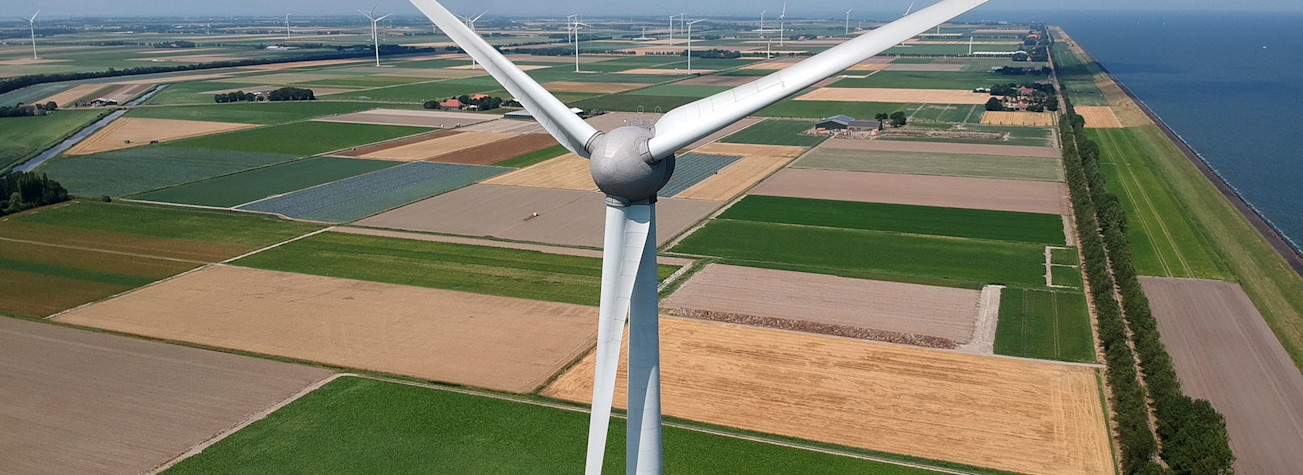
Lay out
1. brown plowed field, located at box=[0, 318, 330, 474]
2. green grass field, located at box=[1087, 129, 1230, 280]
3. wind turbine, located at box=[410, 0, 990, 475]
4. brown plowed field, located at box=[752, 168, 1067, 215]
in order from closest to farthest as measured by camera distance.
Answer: wind turbine, located at box=[410, 0, 990, 475] < brown plowed field, located at box=[0, 318, 330, 474] < green grass field, located at box=[1087, 129, 1230, 280] < brown plowed field, located at box=[752, 168, 1067, 215]

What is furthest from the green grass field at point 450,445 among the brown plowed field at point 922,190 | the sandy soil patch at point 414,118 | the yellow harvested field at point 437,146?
the sandy soil patch at point 414,118

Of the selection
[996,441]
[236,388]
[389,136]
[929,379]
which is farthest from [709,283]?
[389,136]

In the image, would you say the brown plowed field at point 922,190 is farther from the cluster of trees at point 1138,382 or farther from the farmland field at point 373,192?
the farmland field at point 373,192

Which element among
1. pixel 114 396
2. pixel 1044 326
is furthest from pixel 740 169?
pixel 114 396

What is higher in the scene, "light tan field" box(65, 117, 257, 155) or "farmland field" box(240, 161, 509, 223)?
"light tan field" box(65, 117, 257, 155)

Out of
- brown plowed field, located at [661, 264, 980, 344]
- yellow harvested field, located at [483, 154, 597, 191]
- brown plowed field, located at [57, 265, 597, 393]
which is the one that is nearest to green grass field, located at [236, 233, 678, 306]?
brown plowed field, located at [57, 265, 597, 393]

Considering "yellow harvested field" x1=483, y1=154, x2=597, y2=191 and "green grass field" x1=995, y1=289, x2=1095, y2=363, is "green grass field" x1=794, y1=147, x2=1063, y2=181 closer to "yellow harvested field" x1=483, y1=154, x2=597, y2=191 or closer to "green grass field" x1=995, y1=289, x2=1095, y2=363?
"yellow harvested field" x1=483, y1=154, x2=597, y2=191

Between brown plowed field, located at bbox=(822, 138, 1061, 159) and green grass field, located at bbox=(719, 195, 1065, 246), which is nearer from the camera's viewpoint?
green grass field, located at bbox=(719, 195, 1065, 246)

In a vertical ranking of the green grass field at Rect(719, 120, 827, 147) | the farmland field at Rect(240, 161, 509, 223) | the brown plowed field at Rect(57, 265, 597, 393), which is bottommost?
the brown plowed field at Rect(57, 265, 597, 393)
